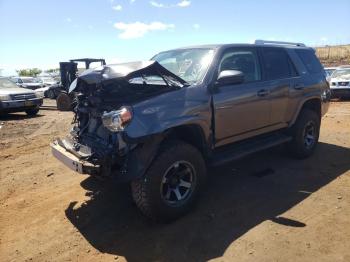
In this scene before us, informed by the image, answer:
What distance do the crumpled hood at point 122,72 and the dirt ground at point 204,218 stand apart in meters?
1.64

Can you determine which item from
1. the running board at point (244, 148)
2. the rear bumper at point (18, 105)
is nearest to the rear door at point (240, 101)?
the running board at point (244, 148)

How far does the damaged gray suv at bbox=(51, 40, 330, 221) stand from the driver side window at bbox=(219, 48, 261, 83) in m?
0.01

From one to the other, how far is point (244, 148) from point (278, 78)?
1.34 metres

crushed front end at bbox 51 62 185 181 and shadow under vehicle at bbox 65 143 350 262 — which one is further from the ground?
crushed front end at bbox 51 62 185 181

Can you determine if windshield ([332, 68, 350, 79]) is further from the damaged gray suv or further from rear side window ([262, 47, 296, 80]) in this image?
the damaged gray suv

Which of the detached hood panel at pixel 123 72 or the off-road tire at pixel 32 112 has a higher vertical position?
the detached hood panel at pixel 123 72

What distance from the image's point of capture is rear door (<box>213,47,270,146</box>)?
15.3ft

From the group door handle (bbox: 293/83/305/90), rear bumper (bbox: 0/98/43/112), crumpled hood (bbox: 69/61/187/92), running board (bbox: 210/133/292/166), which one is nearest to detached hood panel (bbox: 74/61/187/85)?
crumpled hood (bbox: 69/61/187/92)

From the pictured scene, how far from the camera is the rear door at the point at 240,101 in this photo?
466 centimetres

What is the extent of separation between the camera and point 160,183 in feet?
12.9

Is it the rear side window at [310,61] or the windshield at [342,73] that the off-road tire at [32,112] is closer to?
the rear side window at [310,61]

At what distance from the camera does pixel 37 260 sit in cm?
358

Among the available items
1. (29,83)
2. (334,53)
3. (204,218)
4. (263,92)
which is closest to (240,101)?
(263,92)

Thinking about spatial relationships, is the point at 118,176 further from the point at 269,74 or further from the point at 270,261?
the point at 269,74
